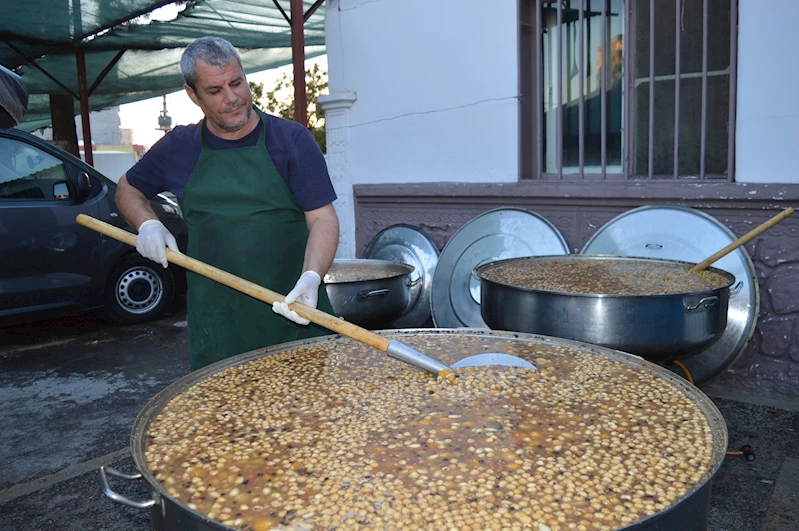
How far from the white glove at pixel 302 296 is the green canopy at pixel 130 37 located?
5705mm

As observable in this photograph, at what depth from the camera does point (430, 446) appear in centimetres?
142

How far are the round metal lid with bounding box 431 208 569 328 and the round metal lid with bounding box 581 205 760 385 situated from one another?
1.58ft

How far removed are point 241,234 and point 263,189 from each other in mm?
182

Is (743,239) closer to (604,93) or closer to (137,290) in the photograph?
(604,93)

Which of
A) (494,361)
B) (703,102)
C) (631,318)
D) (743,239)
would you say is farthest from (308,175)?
(703,102)

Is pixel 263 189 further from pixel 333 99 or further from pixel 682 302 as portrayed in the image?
pixel 333 99

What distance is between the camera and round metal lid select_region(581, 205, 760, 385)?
3.63m

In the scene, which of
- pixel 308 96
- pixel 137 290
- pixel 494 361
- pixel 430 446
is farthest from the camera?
pixel 308 96

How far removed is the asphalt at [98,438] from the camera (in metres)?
2.91

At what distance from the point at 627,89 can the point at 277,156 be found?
2781mm

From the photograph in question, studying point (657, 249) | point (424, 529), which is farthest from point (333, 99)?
point (424, 529)

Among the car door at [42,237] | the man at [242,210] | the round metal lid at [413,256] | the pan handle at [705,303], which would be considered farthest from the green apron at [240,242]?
the car door at [42,237]

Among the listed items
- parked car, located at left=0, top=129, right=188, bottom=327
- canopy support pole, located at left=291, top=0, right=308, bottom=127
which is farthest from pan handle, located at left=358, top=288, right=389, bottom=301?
parked car, located at left=0, top=129, right=188, bottom=327

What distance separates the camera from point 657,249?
12.5 feet
